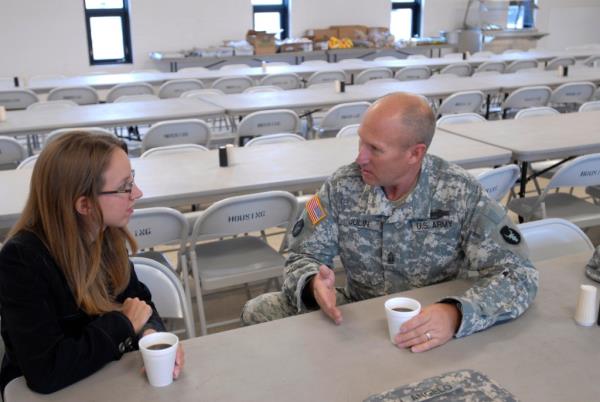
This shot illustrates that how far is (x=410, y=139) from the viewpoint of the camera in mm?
1808

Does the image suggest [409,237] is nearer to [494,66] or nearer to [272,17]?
[494,66]

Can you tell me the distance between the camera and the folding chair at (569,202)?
3.18 metres

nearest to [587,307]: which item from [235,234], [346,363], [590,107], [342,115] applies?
[346,363]

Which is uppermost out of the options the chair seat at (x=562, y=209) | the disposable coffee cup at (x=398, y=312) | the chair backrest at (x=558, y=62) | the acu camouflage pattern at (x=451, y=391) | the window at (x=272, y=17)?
the window at (x=272, y=17)

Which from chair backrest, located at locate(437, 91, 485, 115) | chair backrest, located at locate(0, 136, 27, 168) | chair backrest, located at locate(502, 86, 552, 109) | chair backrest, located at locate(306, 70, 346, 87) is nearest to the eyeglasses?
chair backrest, located at locate(0, 136, 27, 168)

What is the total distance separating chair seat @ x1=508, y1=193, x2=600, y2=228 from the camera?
3.39 m

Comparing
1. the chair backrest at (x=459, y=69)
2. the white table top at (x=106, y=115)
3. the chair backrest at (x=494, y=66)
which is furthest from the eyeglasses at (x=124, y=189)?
the chair backrest at (x=494, y=66)

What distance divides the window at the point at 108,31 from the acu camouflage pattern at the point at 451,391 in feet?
31.4

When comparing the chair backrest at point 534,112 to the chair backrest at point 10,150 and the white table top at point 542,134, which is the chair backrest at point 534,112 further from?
the chair backrest at point 10,150

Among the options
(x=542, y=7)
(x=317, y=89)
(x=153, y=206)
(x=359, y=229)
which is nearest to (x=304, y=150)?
(x=153, y=206)

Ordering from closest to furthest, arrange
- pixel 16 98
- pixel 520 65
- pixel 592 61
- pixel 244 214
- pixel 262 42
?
pixel 244 214 → pixel 16 98 → pixel 520 65 → pixel 592 61 → pixel 262 42

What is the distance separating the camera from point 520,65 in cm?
888

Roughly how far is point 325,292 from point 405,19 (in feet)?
37.5

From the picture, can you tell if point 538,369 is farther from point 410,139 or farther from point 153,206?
point 153,206
